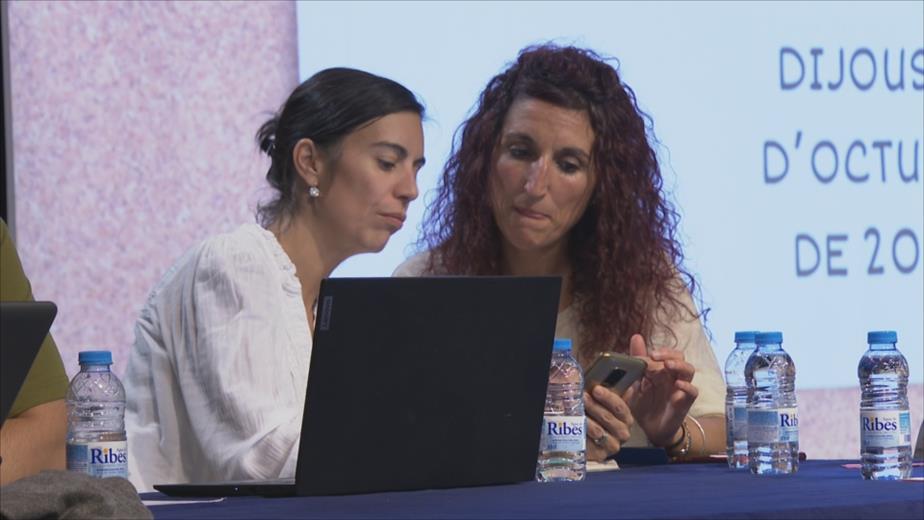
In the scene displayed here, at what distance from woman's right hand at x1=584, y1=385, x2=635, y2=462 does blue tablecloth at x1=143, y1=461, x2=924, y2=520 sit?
0.84 ft

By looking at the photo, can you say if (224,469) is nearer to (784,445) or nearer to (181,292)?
(181,292)

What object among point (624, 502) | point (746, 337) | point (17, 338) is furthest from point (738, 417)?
point (17, 338)

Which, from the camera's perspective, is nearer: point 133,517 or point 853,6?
point 133,517

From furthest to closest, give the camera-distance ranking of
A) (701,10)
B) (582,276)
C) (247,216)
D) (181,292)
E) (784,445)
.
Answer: (701,10), (247,216), (582,276), (181,292), (784,445)

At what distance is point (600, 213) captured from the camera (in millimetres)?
2771

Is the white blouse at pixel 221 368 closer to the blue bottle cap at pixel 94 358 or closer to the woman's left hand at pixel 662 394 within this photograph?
the blue bottle cap at pixel 94 358

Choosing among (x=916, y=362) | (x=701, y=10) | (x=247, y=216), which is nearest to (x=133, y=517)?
(x=247, y=216)

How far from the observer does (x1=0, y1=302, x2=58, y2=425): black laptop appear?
1314 millimetres

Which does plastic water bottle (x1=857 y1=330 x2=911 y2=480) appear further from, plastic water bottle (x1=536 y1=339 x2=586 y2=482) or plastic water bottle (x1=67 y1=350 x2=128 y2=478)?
plastic water bottle (x1=67 y1=350 x2=128 y2=478)

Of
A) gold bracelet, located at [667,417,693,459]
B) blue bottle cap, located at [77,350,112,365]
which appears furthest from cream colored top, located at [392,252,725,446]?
blue bottle cap, located at [77,350,112,365]

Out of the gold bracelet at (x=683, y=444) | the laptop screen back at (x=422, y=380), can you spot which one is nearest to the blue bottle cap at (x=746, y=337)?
the gold bracelet at (x=683, y=444)

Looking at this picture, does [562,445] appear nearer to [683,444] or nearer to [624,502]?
[624,502]

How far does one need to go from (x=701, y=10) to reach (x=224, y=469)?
208 cm

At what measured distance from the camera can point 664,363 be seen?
85.3 inches
